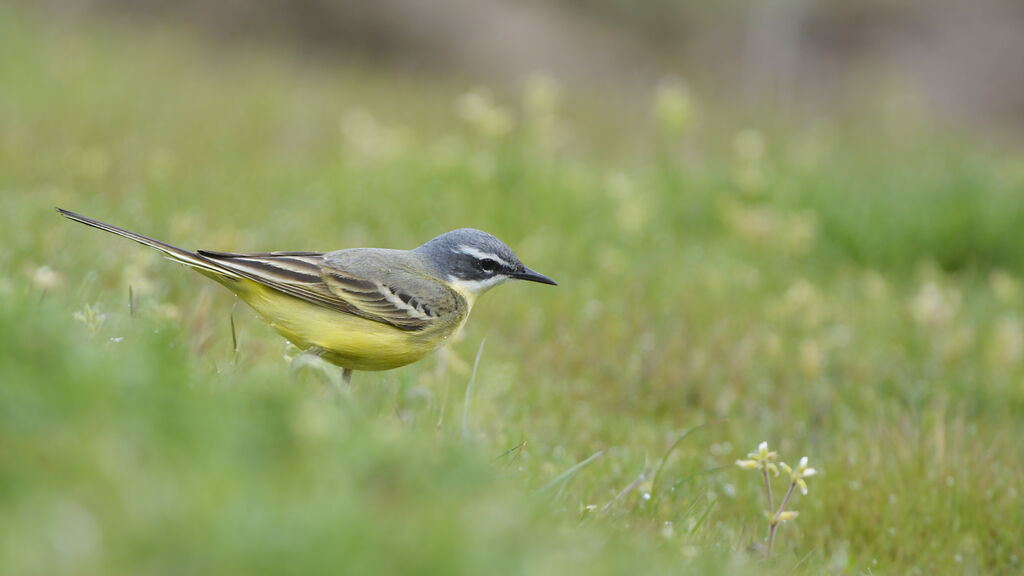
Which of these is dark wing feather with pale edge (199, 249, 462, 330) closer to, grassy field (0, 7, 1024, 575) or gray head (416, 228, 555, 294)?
gray head (416, 228, 555, 294)

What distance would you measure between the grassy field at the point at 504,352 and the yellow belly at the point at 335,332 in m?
0.26

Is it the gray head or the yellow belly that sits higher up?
the gray head

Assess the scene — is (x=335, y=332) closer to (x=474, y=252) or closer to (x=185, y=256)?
(x=185, y=256)

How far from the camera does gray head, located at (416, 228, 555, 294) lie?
18.0 ft

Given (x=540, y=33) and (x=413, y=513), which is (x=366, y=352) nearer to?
(x=413, y=513)

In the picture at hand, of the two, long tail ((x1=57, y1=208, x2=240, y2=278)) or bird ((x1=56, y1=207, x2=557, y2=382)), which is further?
bird ((x1=56, y1=207, x2=557, y2=382))

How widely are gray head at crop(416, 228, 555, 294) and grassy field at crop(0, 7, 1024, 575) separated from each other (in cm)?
48

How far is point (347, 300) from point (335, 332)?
0.21m

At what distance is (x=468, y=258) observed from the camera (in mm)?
5484

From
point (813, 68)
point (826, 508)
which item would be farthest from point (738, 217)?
point (813, 68)

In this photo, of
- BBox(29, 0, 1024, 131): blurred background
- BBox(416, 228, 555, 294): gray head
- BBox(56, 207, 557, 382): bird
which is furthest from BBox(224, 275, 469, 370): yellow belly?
BBox(29, 0, 1024, 131): blurred background

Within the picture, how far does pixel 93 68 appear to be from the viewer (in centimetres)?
1305

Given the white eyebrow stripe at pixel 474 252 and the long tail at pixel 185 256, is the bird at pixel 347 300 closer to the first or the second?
the long tail at pixel 185 256

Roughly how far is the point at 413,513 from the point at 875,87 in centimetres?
2224
